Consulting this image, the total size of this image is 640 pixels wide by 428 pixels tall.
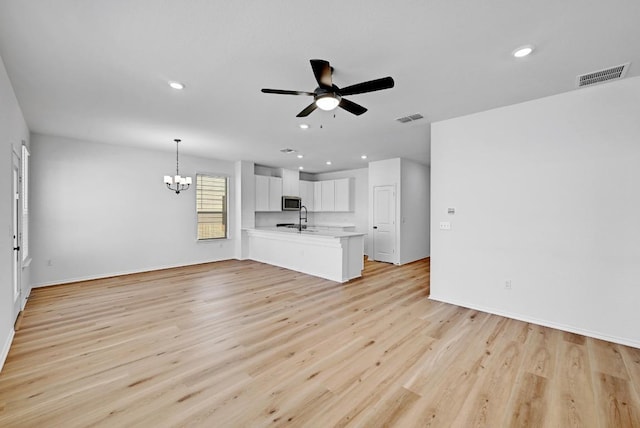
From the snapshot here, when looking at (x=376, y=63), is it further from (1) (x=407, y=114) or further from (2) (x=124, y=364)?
(2) (x=124, y=364)

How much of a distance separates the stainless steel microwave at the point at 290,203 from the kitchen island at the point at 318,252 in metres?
1.56

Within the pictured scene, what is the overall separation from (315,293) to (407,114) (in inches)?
124

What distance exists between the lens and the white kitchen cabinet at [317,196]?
932 cm

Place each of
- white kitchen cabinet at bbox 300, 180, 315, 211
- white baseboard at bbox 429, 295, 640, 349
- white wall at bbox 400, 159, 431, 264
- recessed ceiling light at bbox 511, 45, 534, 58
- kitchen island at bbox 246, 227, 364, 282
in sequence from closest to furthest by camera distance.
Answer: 1. recessed ceiling light at bbox 511, 45, 534, 58
2. white baseboard at bbox 429, 295, 640, 349
3. kitchen island at bbox 246, 227, 364, 282
4. white wall at bbox 400, 159, 431, 264
5. white kitchen cabinet at bbox 300, 180, 315, 211

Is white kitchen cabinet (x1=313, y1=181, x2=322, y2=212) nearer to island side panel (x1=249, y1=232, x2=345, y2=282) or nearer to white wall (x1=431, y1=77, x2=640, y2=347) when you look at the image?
island side panel (x1=249, y1=232, x2=345, y2=282)

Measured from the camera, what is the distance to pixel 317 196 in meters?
9.42

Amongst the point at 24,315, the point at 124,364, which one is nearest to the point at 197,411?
the point at 124,364

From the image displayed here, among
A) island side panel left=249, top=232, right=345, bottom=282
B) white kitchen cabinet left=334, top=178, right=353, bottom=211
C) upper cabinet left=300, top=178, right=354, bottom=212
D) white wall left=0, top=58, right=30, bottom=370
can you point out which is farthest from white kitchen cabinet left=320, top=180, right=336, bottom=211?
white wall left=0, top=58, right=30, bottom=370

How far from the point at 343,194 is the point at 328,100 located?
20.3 ft

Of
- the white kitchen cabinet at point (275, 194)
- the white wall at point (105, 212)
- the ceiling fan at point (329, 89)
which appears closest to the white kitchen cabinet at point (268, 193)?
the white kitchen cabinet at point (275, 194)

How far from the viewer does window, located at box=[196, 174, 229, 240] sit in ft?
23.2

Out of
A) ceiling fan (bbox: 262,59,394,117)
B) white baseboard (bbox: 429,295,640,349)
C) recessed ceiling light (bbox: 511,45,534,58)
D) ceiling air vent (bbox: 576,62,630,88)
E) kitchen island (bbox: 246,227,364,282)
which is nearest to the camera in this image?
ceiling fan (bbox: 262,59,394,117)

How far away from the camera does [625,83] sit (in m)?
2.88

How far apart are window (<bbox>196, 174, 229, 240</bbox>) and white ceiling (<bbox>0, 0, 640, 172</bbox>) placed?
10.3 ft
